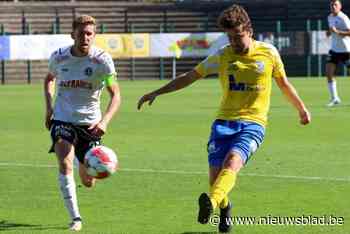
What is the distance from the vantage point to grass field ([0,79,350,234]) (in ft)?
35.8

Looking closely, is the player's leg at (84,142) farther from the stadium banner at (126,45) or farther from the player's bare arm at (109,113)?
the stadium banner at (126,45)

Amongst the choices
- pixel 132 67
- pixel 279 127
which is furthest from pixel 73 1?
pixel 279 127

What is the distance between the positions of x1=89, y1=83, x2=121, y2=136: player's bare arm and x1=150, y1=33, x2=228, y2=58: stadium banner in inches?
1327

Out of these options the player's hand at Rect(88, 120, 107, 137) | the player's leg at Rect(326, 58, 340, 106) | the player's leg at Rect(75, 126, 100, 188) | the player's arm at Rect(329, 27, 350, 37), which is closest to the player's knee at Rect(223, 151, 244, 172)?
the player's hand at Rect(88, 120, 107, 137)

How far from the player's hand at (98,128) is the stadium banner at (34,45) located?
104ft

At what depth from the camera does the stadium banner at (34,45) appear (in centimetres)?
4241

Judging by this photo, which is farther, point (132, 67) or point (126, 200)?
point (132, 67)

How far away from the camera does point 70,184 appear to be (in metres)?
10.4

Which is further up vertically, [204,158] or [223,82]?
[223,82]

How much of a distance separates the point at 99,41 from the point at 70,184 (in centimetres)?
3342

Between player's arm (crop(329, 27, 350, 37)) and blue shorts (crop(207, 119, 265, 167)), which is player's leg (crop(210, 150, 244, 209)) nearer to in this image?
blue shorts (crop(207, 119, 265, 167))

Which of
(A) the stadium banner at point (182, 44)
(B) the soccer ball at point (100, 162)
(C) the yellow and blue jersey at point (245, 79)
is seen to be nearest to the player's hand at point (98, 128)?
(B) the soccer ball at point (100, 162)

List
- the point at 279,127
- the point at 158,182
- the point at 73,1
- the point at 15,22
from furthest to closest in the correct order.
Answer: the point at 73,1
the point at 15,22
the point at 279,127
the point at 158,182

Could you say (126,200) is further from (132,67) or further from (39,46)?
(132,67)
